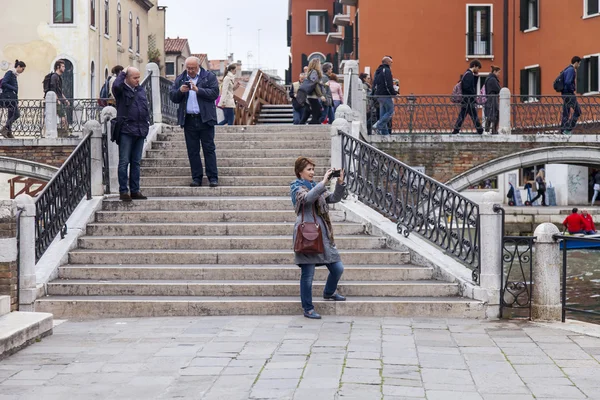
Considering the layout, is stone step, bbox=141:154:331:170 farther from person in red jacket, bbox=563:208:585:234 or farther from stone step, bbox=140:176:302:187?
person in red jacket, bbox=563:208:585:234

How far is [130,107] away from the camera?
41.5ft

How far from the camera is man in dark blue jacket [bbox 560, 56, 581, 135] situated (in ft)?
73.8

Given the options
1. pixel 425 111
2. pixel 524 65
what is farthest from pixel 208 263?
pixel 524 65

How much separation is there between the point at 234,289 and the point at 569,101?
1457 cm

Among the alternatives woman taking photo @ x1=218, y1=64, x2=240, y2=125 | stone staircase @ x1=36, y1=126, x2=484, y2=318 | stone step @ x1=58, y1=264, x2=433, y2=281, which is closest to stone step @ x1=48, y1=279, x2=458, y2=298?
stone staircase @ x1=36, y1=126, x2=484, y2=318

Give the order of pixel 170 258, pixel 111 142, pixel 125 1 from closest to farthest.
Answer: pixel 170 258 → pixel 111 142 → pixel 125 1

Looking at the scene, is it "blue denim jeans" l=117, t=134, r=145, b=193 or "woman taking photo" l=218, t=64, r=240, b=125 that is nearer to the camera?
"blue denim jeans" l=117, t=134, r=145, b=193

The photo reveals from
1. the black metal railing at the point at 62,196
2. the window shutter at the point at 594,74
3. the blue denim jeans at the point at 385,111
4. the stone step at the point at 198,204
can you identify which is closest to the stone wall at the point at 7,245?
the black metal railing at the point at 62,196

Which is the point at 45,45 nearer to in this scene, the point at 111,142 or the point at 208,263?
the point at 111,142

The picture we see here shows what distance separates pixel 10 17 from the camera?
38094mm

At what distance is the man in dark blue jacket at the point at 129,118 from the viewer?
12609 mm

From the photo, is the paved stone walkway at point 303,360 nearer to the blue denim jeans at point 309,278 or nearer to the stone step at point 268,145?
the blue denim jeans at point 309,278

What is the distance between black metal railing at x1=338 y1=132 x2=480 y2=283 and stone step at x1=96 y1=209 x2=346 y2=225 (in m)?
0.70

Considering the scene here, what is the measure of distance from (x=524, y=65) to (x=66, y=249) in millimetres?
26953
